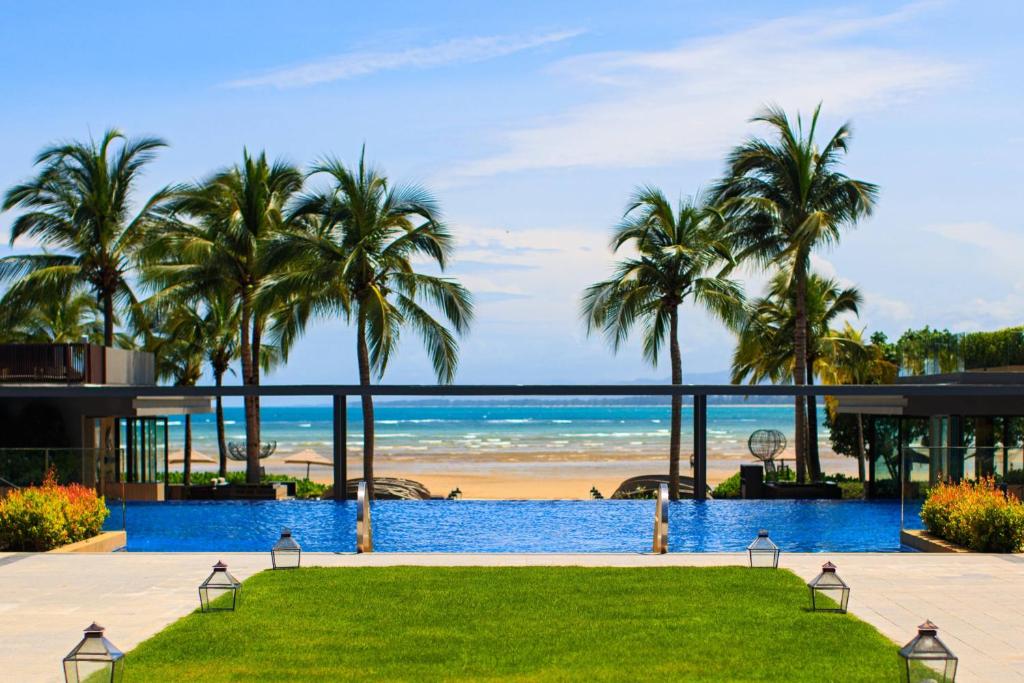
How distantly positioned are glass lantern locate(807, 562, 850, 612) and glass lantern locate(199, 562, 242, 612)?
5552mm

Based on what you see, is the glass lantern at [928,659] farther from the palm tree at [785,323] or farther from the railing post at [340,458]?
the palm tree at [785,323]

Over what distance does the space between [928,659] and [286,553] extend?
8190 mm

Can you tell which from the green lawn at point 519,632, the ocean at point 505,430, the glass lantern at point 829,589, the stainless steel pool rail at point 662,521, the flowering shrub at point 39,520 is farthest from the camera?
the ocean at point 505,430

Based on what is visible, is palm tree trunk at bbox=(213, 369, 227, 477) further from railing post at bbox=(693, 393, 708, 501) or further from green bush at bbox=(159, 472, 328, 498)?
railing post at bbox=(693, 393, 708, 501)

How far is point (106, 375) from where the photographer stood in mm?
26078

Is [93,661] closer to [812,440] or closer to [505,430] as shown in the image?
[812,440]

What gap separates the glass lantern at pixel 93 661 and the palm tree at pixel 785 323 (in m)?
25.7

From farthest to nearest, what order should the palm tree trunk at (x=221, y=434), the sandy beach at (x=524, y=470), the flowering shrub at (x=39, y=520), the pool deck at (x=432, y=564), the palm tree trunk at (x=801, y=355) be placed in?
the sandy beach at (x=524, y=470), the palm tree trunk at (x=221, y=434), the palm tree trunk at (x=801, y=355), the flowering shrub at (x=39, y=520), the pool deck at (x=432, y=564)

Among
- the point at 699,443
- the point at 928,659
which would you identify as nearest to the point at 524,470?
the point at 699,443

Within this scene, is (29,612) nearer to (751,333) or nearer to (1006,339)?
(751,333)

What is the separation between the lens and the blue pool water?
19281mm

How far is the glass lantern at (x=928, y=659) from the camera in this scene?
790 centimetres

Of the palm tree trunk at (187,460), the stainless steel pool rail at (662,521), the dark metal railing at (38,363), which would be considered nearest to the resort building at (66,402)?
the dark metal railing at (38,363)

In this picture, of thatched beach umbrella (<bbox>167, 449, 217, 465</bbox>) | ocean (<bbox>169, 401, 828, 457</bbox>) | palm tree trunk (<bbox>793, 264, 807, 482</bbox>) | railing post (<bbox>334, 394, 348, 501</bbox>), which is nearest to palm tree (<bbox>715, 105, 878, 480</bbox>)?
palm tree trunk (<bbox>793, 264, 807, 482</bbox>)
